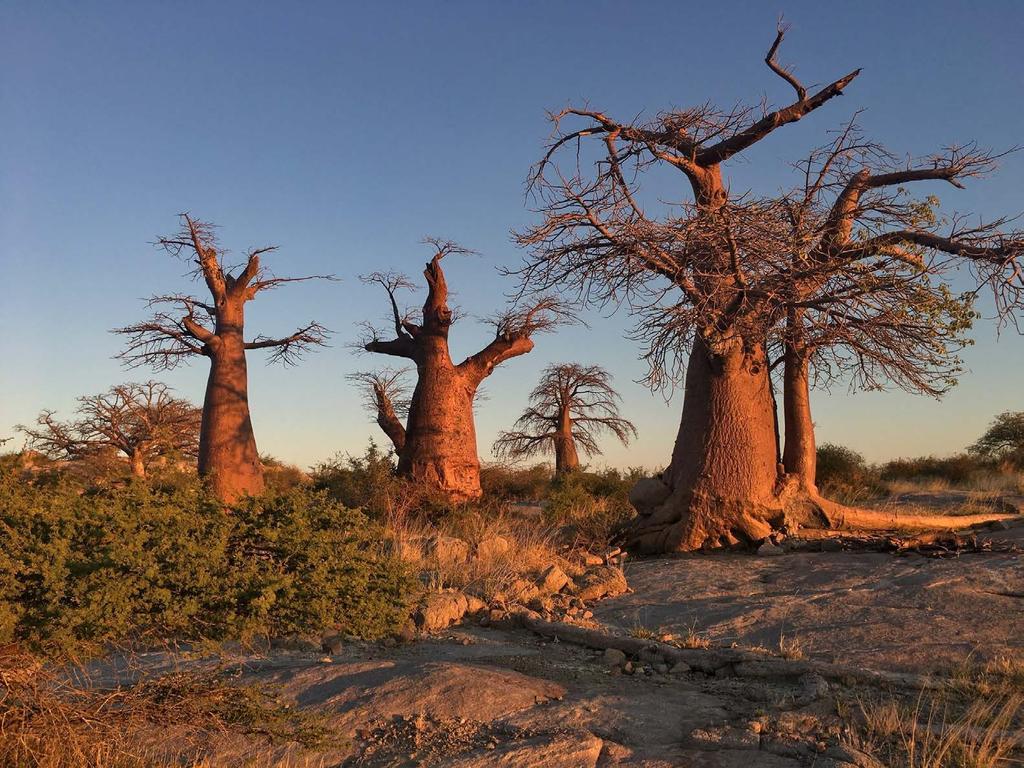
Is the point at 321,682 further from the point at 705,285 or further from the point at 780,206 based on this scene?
the point at 780,206

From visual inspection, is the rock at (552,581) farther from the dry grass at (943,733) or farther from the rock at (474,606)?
the dry grass at (943,733)

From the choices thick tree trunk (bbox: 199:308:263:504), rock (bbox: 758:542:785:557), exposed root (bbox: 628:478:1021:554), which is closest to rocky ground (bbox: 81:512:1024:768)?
rock (bbox: 758:542:785:557)

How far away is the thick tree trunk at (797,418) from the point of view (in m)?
11.2

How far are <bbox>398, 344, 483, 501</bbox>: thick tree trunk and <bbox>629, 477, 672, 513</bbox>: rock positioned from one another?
4933 millimetres

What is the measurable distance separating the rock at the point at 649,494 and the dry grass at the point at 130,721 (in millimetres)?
7177

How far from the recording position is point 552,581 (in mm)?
8023

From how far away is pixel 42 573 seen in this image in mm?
3828

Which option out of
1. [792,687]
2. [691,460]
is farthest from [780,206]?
[792,687]

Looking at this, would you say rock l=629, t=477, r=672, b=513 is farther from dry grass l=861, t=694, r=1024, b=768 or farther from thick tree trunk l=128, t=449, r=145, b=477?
thick tree trunk l=128, t=449, r=145, b=477

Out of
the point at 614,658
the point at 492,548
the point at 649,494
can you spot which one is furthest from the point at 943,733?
the point at 649,494

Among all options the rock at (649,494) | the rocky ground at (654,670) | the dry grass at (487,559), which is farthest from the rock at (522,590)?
the rock at (649,494)

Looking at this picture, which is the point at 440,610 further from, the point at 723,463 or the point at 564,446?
the point at 564,446

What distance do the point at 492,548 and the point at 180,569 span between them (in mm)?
5850

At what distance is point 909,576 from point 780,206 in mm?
4238
